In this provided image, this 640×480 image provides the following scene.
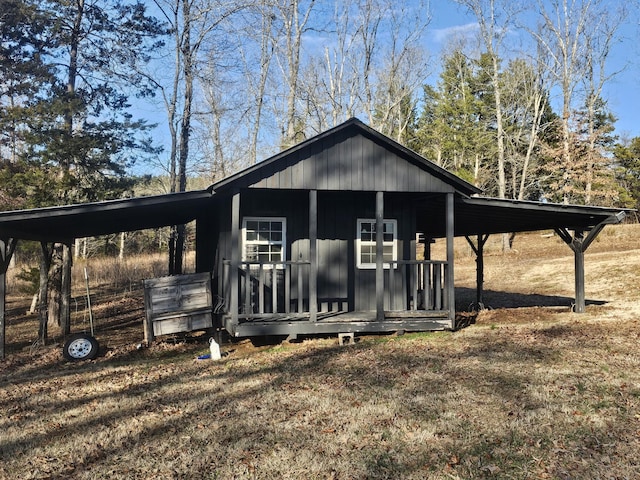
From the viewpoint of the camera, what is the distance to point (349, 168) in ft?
30.8

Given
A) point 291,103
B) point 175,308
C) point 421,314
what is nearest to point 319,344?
point 421,314

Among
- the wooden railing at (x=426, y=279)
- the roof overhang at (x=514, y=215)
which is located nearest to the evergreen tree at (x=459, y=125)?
the roof overhang at (x=514, y=215)

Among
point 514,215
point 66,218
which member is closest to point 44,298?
point 66,218

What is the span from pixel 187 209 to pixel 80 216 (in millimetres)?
2740

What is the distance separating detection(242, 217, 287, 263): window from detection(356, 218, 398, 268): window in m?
1.72

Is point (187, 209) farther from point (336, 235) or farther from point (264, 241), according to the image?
point (336, 235)

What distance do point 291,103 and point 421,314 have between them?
50.4 feet

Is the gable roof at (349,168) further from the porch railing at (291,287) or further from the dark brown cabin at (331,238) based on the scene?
the porch railing at (291,287)

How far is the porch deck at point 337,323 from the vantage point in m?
8.91

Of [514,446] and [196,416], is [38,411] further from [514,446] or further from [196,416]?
[514,446]

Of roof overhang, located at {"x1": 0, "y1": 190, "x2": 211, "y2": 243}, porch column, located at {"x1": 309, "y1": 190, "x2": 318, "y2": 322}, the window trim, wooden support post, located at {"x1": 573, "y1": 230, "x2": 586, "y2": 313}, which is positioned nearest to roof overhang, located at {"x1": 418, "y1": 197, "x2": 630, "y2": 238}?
wooden support post, located at {"x1": 573, "y1": 230, "x2": 586, "y2": 313}

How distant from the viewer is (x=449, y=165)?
121 feet

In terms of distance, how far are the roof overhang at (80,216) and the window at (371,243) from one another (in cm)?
350

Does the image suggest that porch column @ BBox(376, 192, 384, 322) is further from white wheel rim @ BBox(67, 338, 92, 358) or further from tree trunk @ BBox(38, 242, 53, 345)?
tree trunk @ BBox(38, 242, 53, 345)
